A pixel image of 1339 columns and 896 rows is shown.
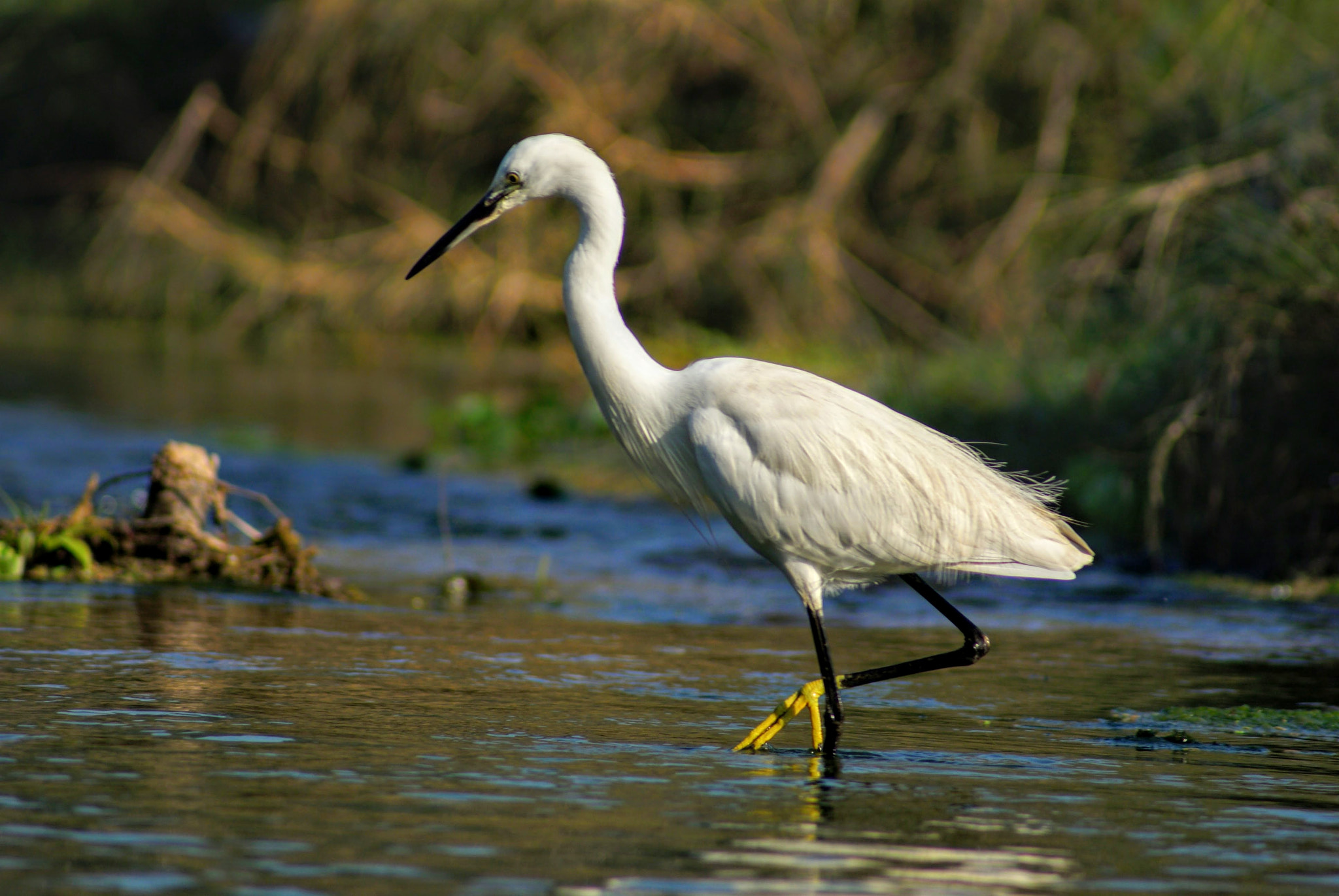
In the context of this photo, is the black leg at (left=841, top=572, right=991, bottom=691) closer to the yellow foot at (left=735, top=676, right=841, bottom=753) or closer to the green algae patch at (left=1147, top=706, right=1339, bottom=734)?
the yellow foot at (left=735, top=676, right=841, bottom=753)

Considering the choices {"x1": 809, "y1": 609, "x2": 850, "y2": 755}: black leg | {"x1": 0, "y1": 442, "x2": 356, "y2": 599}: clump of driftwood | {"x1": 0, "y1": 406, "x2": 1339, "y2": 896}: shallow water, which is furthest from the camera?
{"x1": 0, "y1": 442, "x2": 356, "y2": 599}: clump of driftwood

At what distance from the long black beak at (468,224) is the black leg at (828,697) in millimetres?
1799

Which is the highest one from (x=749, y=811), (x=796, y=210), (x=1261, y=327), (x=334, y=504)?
(x=796, y=210)

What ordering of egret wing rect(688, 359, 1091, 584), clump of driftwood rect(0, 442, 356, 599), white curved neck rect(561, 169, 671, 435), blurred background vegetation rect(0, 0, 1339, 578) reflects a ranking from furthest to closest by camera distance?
1. blurred background vegetation rect(0, 0, 1339, 578)
2. clump of driftwood rect(0, 442, 356, 599)
3. white curved neck rect(561, 169, 671, 435)
4. egret wing rect(688, 359, 1091, 584)

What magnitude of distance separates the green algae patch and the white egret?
638 millimetres

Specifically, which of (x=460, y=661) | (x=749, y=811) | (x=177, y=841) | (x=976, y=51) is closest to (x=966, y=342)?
(x=976, y=51)

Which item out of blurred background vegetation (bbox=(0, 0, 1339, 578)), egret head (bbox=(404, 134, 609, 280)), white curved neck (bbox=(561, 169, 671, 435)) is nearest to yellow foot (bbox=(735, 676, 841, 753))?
white curved neck (bbox=(561, 169, 671, 435))

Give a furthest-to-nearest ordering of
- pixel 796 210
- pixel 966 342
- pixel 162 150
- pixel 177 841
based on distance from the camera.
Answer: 1. pixel 162 150
2. pixel 796 210
3. pixel 966 342
4. pixel 177 841

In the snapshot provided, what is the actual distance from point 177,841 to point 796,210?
15.7 m

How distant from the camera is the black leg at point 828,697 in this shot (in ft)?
16.9

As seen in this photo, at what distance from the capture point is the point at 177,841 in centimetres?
367

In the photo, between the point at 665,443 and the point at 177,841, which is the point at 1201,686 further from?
the point at 177,841

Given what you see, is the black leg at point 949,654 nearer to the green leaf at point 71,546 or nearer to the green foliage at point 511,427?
the green leaf at point 71,546

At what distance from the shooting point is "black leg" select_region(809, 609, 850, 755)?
5.15 meters
